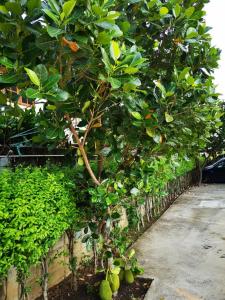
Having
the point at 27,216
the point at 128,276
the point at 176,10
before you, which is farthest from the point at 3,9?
the point at 128,276

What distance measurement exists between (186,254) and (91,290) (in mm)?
2210

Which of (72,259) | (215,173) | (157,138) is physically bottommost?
(72,259)

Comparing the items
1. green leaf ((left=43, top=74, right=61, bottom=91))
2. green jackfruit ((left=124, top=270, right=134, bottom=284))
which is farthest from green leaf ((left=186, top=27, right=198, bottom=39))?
green jackfruit ((left=124, top=270, right=134, bottom=284))

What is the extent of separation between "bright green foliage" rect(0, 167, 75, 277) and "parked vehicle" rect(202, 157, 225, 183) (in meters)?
14.9

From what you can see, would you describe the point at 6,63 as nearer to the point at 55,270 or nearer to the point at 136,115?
the point at 136,115

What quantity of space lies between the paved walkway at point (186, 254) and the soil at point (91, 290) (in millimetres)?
147

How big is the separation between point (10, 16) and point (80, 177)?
6.82 ft

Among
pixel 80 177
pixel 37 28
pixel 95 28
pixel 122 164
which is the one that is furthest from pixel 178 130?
pixel 37 28

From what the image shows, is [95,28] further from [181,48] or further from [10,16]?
[181,48]

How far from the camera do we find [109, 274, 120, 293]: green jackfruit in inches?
160

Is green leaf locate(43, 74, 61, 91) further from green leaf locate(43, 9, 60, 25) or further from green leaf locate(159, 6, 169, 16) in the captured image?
green leaf locate(159, 6, 169, 16)

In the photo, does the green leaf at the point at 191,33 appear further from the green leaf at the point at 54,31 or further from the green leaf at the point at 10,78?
the green leaf at the point at 10,78

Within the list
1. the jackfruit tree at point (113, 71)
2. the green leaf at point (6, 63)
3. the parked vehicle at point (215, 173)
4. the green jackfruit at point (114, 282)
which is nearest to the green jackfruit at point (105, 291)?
the green jackfruit at point (114, 282)

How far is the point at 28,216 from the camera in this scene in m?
2.89
